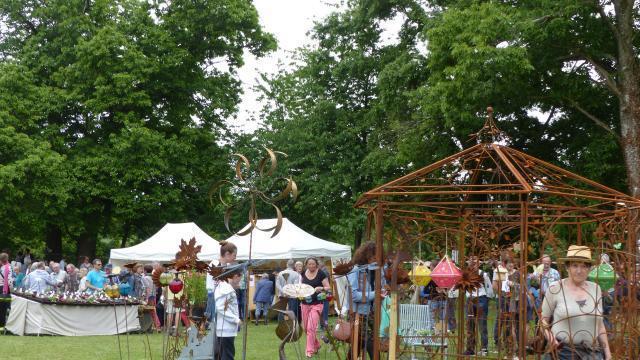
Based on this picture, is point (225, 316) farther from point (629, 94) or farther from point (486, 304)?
point (629, 94)

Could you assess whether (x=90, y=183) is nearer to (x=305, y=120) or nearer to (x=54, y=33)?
(x=54, y=33)

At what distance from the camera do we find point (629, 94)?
17.9 meters

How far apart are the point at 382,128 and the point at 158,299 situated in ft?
32.0

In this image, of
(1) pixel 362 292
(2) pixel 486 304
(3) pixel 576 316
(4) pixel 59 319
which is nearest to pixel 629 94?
(2) pixel 486 304

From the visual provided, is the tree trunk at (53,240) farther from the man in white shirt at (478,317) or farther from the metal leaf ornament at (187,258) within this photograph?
the metal leaf ornament at (187,258)

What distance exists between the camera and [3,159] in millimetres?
26891

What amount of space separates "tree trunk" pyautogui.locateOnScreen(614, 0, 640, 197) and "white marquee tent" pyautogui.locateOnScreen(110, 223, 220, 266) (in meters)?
9.81

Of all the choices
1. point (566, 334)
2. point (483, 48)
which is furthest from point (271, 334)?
point (566, 334)

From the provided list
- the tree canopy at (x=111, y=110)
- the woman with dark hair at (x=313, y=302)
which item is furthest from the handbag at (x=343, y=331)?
the tree canopy at (x=111, y=110)

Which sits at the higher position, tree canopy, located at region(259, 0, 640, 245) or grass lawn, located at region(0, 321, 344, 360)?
tree canopy, located at region(259, 0, 640, 245)

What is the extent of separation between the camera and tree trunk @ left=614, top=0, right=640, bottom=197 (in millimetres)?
17484

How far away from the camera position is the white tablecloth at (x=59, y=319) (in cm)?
1577

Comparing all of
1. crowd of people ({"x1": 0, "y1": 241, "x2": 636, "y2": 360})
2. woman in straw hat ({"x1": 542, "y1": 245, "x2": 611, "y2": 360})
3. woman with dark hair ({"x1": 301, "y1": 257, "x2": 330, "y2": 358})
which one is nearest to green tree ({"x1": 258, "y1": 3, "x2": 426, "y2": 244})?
crowd of people ({"x1": 0, "y1": 241, "x2": 636, "y2": 360})

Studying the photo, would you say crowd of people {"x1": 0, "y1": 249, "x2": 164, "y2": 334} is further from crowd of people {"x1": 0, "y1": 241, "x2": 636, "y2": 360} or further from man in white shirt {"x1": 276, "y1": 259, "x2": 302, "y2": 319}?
crowd of people {"x1": 0, "y1": 241, "x2": 636, "y2": 360}
